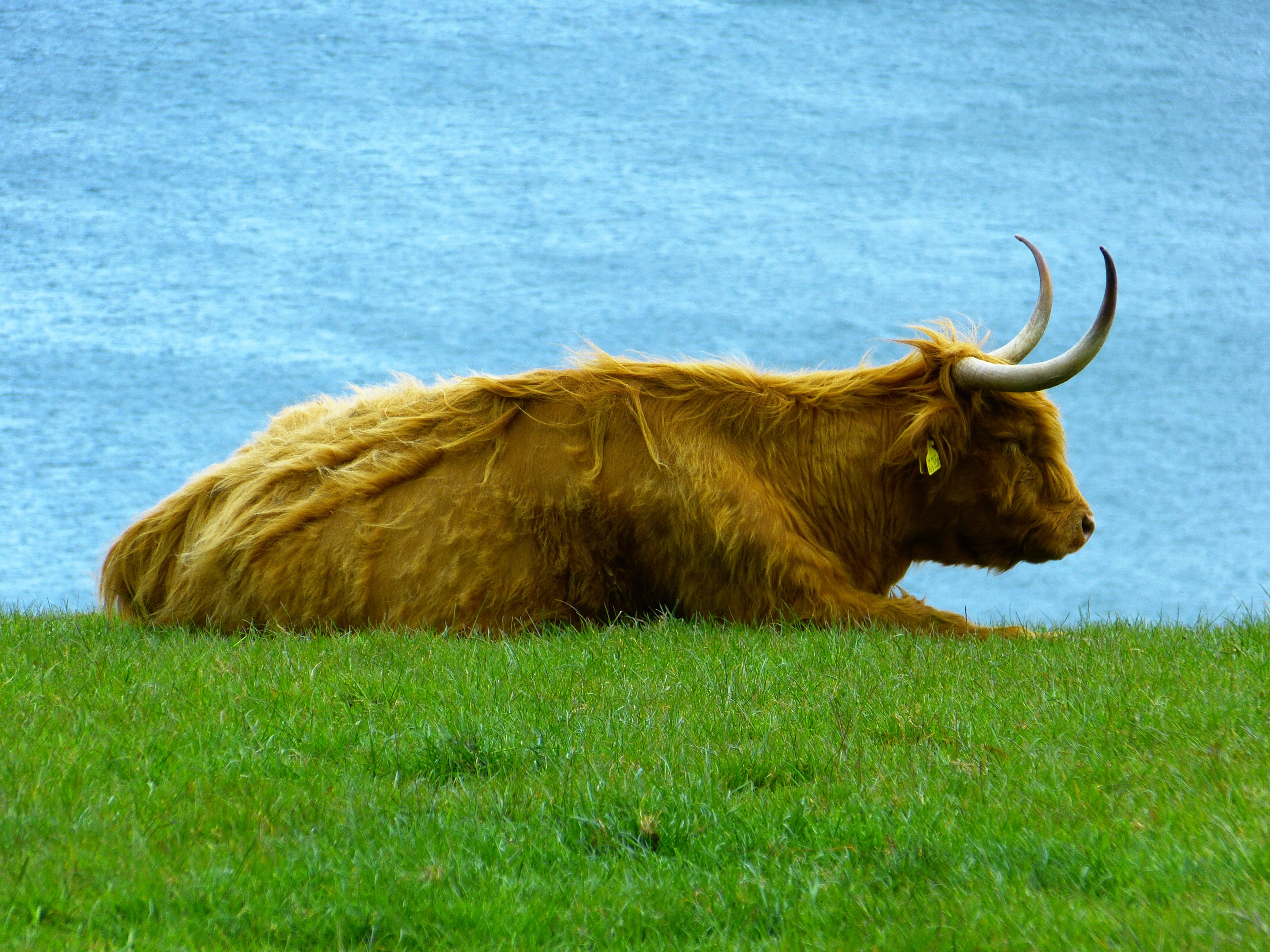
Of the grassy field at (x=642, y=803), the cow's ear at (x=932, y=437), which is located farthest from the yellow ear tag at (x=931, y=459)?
the grassy field at (x=642, y=803)

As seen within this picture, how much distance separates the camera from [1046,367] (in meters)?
6.04

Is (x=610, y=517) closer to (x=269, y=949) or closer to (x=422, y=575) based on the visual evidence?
(x=422, y=575)

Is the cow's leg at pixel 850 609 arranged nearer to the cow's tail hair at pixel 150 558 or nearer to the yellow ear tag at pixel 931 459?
the yellow ear tag at pixel 931 459

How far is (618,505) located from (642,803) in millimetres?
2821

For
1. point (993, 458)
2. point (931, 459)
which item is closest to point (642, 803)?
point (931, 459)

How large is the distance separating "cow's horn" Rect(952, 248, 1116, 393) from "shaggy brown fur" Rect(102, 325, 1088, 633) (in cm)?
13

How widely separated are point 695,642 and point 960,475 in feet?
6.33

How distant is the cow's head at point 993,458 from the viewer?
6.36 metres

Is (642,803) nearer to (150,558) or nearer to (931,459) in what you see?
(931,459)

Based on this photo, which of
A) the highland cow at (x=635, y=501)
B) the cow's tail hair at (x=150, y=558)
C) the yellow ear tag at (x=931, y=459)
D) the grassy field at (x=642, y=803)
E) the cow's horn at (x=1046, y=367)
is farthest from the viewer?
→ the cow's tail hair at (x=150, y=558)

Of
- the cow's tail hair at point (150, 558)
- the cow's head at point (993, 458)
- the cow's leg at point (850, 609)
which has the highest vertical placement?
the cow's head at point (993, 458)

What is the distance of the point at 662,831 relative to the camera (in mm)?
3225

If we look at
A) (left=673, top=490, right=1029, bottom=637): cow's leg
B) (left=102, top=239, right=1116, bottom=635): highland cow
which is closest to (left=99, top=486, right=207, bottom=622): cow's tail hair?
(left=102, top=239, right=1116, bottom=635): highland cow

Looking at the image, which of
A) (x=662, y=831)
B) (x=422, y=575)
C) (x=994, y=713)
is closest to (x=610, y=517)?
(x=422, y=575)
